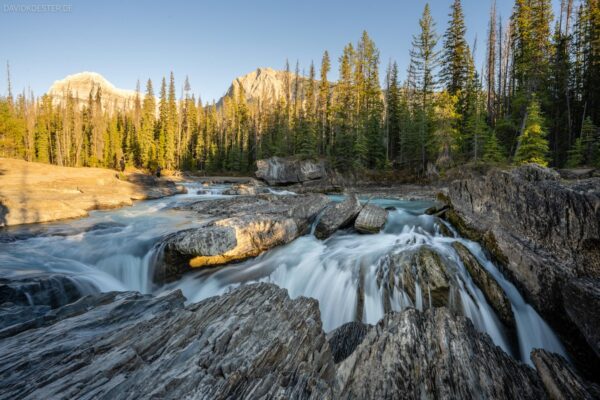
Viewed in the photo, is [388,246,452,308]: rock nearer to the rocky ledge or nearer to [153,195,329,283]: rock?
the rocky ledge

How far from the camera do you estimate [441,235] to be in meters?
10.2

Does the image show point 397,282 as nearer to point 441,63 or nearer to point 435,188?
point 435,188

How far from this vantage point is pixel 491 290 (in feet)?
20.3

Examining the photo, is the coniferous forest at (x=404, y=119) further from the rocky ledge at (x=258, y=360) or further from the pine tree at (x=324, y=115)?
the rocky ledge at (x=258, y=360)

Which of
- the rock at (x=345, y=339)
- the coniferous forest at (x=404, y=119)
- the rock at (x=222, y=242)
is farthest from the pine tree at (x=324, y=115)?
the rock at (x=345, y=339)

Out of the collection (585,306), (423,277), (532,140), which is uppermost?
(532,140)

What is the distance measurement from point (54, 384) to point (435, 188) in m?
29.0

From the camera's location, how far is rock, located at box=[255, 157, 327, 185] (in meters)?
36.0

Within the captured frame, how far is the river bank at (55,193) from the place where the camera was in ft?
41.4

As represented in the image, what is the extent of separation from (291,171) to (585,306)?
33.1 m

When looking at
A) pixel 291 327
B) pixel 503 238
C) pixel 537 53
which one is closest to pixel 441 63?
pixel 537 53

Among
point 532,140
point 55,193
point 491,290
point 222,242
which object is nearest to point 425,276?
point 491,290

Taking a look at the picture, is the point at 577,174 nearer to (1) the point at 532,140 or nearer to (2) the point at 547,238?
(1) the point at 532,140

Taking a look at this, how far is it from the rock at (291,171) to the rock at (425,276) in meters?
29.3
